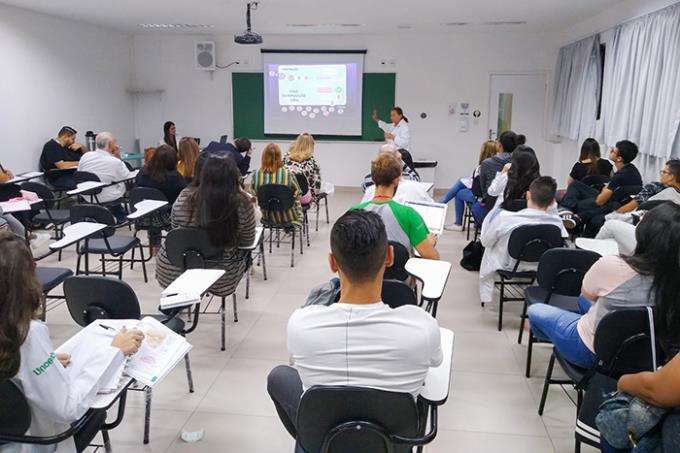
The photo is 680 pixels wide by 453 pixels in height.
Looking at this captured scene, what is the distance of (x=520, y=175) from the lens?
4.57 meters

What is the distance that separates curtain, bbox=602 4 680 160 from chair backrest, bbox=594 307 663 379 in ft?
12.2

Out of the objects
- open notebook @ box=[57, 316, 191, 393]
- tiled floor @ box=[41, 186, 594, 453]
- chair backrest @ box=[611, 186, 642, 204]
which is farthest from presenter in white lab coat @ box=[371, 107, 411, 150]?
open notebook @ box=[57, 316, 191, 393]

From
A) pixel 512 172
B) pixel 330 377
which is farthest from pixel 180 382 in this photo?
pixel 512 172

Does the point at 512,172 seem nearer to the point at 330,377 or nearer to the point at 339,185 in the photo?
the point at 330,377

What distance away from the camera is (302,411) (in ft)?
5.29

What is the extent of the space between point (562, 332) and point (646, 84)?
441cm

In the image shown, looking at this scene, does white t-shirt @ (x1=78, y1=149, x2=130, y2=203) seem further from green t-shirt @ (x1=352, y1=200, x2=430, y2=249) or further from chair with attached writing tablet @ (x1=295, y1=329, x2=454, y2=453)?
chair with attached writing tablet @ (x1=295, y1=329, x2=454, y2=453)

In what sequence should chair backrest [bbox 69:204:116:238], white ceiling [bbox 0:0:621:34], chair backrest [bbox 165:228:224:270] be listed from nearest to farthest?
chair backrest [bbox 165:228:224:270]
chair backrest [bbox 69:204:116:238]
white ceiling [bbox 0:0:621:34]

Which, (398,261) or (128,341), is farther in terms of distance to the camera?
(398,261)

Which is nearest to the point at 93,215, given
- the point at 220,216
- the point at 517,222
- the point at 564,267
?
the point at 220,216

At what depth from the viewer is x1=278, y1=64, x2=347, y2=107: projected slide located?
9906 millimetres

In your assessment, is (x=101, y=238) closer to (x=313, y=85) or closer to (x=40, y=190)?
(x=40, y=190)

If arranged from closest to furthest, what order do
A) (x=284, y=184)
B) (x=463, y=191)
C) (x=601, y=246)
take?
(x=601, y=246), (x=284, y=184), (x=463, y=191)

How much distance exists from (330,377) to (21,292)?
96 cm
